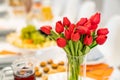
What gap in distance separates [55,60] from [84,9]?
100cm

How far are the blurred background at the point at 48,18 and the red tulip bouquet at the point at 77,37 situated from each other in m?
0.39

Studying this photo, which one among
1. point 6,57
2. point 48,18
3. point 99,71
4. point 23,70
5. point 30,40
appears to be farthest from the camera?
point 48,18

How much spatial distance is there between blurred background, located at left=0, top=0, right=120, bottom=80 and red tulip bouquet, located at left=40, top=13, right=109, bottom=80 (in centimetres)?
39

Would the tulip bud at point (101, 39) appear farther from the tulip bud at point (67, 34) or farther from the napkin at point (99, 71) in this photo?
the napkin at point (99, 71)

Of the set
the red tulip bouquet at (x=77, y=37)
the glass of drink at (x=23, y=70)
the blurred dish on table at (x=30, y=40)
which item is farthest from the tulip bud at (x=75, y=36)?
the blurred dish on table at (x=30, y=40)

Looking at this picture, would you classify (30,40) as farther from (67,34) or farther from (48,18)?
(67,34)

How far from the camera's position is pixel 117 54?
164 centimetres

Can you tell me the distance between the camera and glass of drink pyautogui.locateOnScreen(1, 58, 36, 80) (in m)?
1.05

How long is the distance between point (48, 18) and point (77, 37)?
143 cm

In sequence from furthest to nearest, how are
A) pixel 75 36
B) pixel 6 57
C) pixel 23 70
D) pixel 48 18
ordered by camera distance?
pixel 48 18, pixel 6 57, pixel 23 70, pixel 75 36

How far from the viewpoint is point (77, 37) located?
89cm

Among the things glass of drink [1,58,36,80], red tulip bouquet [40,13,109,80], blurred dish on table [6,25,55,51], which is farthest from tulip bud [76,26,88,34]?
blurred dish on table [6,25,55,51]

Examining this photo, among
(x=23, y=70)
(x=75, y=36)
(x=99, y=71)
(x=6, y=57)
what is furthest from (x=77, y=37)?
(x=6, y=57)

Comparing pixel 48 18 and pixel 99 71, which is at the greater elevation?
pixel 48 18
